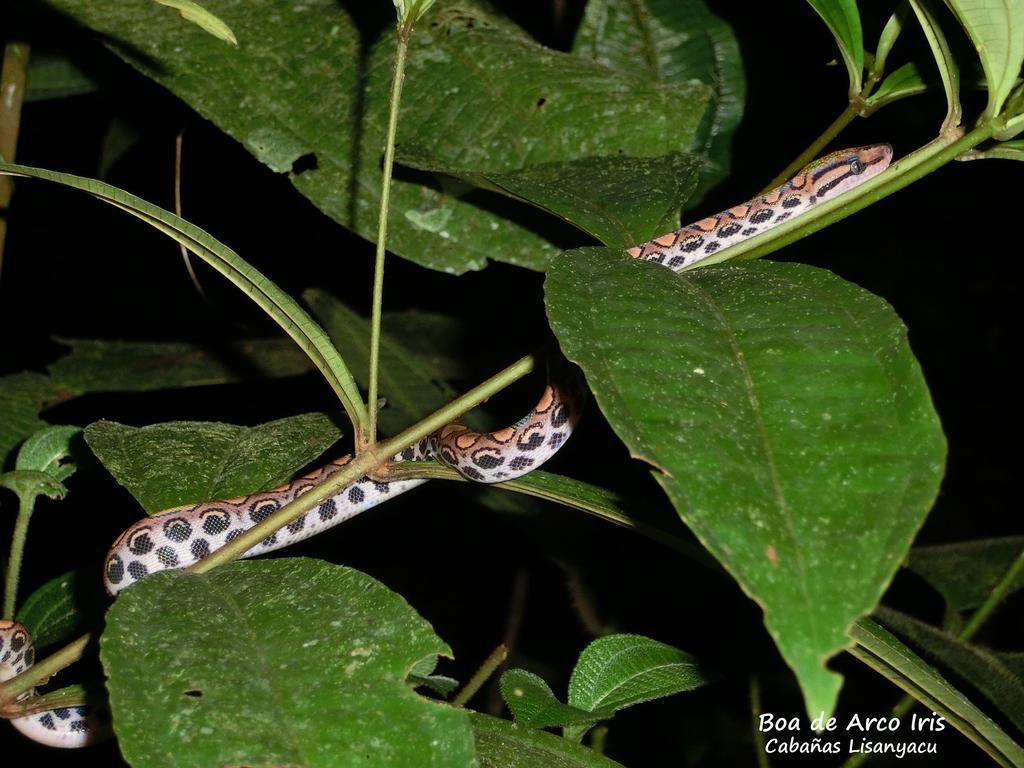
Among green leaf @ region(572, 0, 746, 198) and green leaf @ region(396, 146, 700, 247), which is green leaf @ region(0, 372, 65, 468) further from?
green leaf @ region(572, 0, 746, 198)

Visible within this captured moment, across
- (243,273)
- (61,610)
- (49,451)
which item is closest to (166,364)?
(49,451)

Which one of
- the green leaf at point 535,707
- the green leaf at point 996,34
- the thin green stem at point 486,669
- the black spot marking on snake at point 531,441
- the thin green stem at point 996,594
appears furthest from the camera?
the thin green stem at point 996,594

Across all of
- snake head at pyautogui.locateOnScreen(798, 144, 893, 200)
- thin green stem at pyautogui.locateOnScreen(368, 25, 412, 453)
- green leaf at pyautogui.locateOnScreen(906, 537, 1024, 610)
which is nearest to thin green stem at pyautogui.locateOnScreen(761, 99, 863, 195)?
thin green stem at pyautogui.locateOnScreen(368, 25, 412, 453)

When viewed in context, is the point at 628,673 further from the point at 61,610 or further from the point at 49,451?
the point at 49,451

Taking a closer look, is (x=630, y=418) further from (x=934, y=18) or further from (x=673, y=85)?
(x=673, y=85)

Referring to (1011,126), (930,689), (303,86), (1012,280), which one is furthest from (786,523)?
(1012,280)

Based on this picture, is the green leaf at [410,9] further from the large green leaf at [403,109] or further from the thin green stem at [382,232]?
the large green leaf at [403,109]

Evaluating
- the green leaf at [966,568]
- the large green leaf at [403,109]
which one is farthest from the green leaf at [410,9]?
the green leaf at [966,568]

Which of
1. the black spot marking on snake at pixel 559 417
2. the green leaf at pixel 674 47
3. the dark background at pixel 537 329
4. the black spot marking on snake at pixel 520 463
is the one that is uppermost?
the green leaf at pixel 674 47
